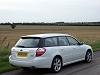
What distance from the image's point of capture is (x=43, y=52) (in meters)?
7.23

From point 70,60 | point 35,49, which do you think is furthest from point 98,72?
point 35,49

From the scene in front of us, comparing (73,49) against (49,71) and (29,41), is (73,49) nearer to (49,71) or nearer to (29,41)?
(49,71)

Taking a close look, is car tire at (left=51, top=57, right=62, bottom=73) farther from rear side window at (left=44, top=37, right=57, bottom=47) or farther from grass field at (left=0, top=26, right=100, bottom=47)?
grass field at (left=0, top=26, right=100, bottom=47)

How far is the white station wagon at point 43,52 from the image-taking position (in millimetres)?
7164

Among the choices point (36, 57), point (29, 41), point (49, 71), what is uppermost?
point (29, 41)

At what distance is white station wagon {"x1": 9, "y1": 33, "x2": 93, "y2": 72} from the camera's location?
7164 millimetres

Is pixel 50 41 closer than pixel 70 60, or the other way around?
pixel 50 41

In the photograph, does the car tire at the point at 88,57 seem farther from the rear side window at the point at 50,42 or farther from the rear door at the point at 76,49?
the rear side window at the point at 50,42

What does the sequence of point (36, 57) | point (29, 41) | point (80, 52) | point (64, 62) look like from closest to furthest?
point (36, 57), point (29, 41), point (64, 62), point (80, 52)

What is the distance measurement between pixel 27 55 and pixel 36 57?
346 mm

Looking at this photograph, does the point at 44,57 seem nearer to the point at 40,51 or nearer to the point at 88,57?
the point at 40,51

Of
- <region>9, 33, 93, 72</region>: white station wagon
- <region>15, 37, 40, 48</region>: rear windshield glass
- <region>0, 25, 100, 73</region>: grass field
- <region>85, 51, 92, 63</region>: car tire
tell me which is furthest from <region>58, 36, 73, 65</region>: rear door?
<region>0, 25, 100, 73</region>: grass field

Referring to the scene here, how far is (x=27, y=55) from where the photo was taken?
7.23 m

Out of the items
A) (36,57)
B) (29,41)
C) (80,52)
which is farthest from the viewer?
(80,52)
